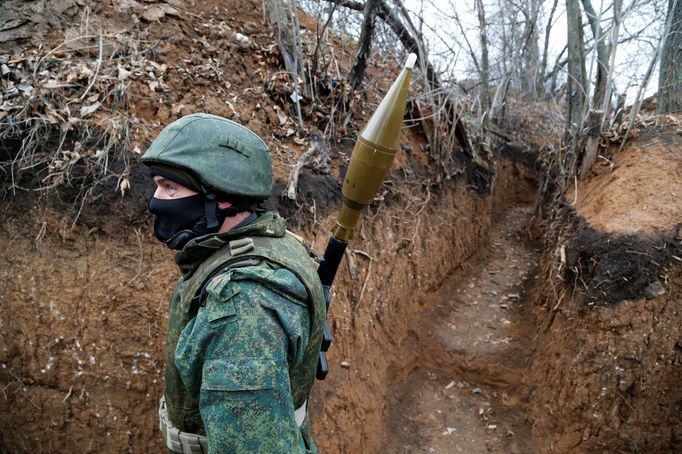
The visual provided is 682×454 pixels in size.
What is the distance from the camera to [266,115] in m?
4.39

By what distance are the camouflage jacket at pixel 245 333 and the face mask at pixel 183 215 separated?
59 mm

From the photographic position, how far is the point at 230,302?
4.76ft

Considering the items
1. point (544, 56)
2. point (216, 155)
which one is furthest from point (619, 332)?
point (544, 56)

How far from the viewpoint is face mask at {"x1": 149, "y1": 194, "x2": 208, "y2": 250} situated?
1738mm

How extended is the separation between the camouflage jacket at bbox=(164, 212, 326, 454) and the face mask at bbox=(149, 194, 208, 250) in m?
0.06

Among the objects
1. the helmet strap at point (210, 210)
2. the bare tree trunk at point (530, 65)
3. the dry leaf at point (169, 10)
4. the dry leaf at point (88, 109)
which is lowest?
the dry leaf at point (88, 109)

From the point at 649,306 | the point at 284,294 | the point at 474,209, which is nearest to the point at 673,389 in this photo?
the point at 649,306

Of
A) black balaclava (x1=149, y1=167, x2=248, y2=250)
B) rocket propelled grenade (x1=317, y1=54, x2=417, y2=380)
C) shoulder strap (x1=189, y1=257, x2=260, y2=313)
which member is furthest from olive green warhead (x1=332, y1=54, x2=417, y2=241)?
shoulder strap (x1=189, y1=257, x2=260, y2=313)

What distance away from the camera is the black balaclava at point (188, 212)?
67.7 inches

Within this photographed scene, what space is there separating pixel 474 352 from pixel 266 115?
3202mm

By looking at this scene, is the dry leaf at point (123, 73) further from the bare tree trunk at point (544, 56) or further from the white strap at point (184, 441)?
the bare tree trunk at point (544, 56)

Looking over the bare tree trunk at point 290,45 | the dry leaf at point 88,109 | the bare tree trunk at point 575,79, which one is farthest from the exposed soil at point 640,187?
the dry leaf at point 88,109

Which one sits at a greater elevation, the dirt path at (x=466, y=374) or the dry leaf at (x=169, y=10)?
the dry leaf at (x=169, y=10)

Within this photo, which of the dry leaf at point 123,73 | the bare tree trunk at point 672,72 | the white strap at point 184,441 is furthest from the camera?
the bare tree trunk at point 672,72
